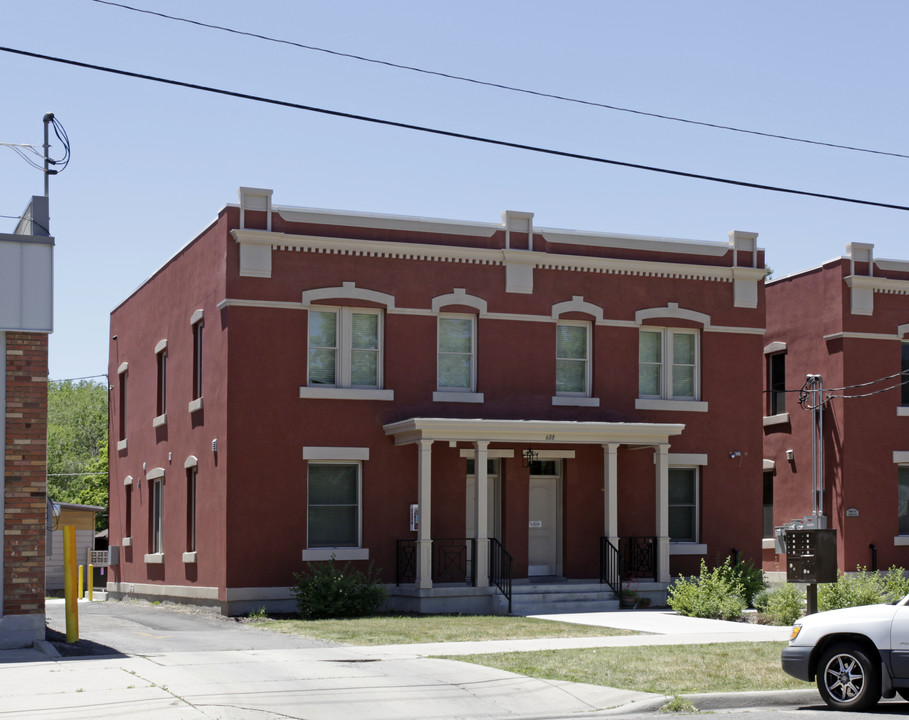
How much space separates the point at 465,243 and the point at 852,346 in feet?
35.4

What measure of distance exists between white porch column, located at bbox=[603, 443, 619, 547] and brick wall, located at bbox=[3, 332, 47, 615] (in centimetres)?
1242

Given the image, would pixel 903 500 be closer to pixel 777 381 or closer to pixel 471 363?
pixel 777 381

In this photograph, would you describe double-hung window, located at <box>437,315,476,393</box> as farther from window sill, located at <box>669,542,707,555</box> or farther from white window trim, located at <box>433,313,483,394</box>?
window sill, located at <box>669,542,707,555</box>

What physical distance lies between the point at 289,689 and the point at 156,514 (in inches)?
705

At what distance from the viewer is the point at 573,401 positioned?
1066 inches

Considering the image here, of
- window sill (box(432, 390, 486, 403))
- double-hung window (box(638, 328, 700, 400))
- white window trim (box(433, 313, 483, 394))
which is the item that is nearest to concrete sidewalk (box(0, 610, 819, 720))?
window sill (box(432, 390, 486, 403))

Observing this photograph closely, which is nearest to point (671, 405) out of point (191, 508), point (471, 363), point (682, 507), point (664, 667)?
point (682, 507)

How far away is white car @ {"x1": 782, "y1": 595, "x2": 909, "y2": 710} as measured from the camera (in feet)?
40.5

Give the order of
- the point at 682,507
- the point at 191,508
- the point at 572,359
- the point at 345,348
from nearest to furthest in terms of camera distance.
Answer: the point at 345,348 < the point at 191,508 < the point at 572,359 < the point at 682,507

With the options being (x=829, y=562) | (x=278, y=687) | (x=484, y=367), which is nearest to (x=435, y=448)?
(x=484, y=367)

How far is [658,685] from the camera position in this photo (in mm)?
14047

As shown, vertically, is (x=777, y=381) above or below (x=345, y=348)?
below

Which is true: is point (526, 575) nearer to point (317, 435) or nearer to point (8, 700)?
point (317, 435)

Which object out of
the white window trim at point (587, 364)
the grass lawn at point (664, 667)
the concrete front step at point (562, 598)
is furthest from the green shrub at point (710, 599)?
the grass lawn at point (664, 667)
